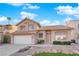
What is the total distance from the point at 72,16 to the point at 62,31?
2.27ft

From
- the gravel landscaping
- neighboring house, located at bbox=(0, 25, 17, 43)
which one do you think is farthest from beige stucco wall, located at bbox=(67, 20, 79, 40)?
neighboring house, located at bbox=(0, 25, 17, 43)

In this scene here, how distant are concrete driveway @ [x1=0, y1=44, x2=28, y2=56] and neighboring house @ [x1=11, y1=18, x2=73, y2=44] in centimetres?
26

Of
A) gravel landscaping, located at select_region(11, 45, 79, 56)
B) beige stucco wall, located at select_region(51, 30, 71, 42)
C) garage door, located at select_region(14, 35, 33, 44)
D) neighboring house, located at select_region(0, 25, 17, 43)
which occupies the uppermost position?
neighboring house, located at select_region(0, 25, 17, 43)

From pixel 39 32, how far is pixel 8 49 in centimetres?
134

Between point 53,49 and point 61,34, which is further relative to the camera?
point 61,34

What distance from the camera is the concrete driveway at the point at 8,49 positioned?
14.4 meters

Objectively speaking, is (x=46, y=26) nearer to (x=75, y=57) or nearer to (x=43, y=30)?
(x=43, y=30)

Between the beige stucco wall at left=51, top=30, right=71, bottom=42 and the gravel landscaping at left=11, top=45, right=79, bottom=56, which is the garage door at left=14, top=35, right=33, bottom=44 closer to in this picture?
the gravel landscaping at left=11, top=45, right=79, bottom=56

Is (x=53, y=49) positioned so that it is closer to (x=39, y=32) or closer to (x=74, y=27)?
(x=39, y=32)

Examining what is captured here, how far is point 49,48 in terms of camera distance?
14500mm

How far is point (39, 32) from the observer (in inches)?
577

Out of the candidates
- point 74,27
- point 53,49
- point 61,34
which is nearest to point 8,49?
point 53,49

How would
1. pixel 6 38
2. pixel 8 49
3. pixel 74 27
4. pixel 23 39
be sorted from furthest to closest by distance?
pixel 23 39 < pixel 6 38 < pixel 8 49 < pixel 74 27

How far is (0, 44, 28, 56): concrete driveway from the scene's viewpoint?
567 inches
